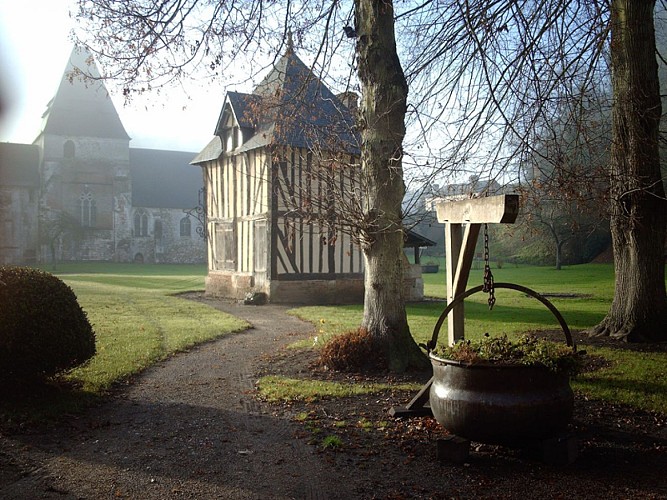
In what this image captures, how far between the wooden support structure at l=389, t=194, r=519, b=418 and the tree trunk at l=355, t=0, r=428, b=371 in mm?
2269

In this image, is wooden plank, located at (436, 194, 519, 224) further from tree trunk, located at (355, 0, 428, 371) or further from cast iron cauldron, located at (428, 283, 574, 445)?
tree trunk, located at (355, 0, 428, 371)

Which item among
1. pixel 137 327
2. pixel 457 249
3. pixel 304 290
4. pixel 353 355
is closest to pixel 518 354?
A: pixel 457 249

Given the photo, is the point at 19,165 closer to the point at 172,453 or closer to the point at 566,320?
the point at 566,320

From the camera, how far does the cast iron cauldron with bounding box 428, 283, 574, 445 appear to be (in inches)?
190

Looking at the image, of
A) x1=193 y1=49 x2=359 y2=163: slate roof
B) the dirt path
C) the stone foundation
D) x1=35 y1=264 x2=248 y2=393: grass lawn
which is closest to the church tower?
x1=35 y1=264 x2=248 y2=393: grass lawn

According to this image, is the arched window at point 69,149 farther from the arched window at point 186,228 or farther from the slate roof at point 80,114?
the arched window at point 186,228

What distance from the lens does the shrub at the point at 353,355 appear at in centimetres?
884

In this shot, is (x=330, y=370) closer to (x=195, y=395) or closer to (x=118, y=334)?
(x=195, y=395)

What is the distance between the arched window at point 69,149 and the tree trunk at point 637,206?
44.1 metres

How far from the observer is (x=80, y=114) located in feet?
159

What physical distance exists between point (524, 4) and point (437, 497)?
6.92m

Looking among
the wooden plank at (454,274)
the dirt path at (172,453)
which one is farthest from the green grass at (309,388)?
the wooden plank at (454,274)

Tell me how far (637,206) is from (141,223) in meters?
44.4

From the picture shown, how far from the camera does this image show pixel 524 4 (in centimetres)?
870
